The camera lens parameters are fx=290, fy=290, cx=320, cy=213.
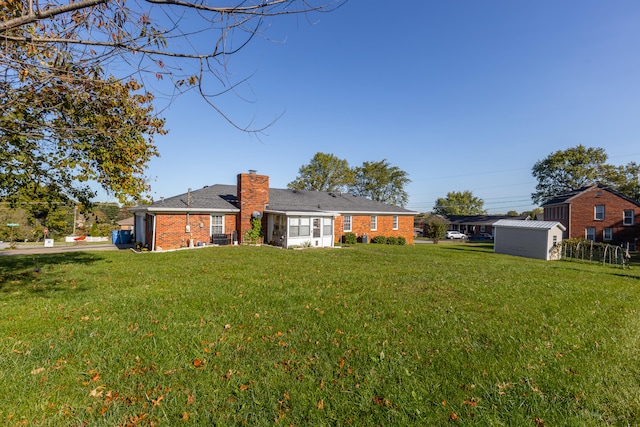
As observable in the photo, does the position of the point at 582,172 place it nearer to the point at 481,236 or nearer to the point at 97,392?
the point at 481,236

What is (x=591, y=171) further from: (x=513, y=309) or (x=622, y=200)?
(x=513, y=309)

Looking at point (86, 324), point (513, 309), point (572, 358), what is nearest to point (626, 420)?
point (572, 358)

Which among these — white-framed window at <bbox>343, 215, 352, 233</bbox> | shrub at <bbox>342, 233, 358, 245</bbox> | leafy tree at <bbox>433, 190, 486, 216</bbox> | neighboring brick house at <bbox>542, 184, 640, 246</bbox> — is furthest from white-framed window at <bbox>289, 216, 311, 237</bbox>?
leafy tree at <bbox>433, 190, 486, 216</bbox>

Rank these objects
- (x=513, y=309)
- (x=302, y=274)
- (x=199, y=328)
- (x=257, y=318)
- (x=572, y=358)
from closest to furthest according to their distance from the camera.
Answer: (x=572, y=358), (x=199, y=328), (x=257, y=318), (x=513, y=309), (x=302, y=274)

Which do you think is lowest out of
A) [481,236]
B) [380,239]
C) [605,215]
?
[481,236]

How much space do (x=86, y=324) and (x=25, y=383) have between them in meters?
1.80

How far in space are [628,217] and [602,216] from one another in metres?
2.02

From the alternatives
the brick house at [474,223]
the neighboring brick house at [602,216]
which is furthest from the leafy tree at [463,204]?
the neighboring brick house at [602,216]

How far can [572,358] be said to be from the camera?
4.11 m

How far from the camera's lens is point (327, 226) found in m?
21.1

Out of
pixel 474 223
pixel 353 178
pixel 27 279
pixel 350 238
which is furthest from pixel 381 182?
pixel 27 279

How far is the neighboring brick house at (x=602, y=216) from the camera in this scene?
29188 mm

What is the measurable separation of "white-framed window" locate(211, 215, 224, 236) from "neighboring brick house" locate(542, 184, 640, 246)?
35105 mm

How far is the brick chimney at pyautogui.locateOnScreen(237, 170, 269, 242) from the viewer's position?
19.8 m
